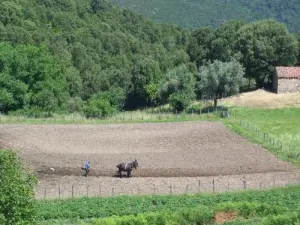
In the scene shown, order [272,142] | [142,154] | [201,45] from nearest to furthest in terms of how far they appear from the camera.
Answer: [142,154] → [272,142] → [201,45]

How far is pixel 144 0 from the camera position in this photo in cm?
15675

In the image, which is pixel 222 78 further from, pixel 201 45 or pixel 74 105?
pixel 201 45

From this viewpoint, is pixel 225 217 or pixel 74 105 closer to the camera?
pixel 225 217

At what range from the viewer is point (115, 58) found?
9381cm

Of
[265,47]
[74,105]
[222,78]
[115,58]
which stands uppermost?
[265,47]

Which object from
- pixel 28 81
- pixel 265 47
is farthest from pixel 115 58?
pixel 28 81

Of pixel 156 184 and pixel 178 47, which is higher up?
pixel 178 47

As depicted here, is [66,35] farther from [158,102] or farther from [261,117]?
[261,117]

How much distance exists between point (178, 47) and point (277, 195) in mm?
70994

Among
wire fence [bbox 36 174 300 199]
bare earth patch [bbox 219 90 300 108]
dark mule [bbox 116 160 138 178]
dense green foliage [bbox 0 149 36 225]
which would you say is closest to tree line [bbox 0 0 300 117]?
bare earth patch [bbox 219 90 300 108]

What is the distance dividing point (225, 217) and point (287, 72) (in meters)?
40.6

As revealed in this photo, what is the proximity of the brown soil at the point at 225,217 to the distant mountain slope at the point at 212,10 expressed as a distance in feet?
402

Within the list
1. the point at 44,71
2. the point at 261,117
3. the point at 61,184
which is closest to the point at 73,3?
the point at 44,71

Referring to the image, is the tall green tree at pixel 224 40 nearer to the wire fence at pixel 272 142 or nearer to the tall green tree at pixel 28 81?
the tall green tree at pixel 28 81
